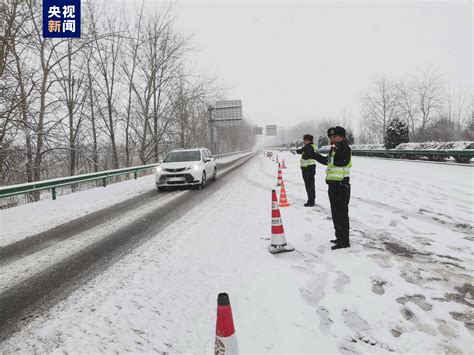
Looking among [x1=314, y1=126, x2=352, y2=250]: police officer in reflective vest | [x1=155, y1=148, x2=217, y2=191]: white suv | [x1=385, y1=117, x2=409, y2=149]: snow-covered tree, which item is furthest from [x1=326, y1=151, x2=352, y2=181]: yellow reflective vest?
[x1=385, y1=117, x2=409, y2=149]: snow-covered tree

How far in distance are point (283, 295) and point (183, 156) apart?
9729 millimetres

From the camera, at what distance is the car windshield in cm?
1209

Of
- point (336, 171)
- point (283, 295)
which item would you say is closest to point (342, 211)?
point (336, 171)

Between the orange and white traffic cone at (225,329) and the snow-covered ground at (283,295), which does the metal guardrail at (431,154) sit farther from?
the orange and white traffic cone at (225,329)

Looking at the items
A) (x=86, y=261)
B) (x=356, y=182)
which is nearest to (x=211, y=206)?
(x=86, y=261)

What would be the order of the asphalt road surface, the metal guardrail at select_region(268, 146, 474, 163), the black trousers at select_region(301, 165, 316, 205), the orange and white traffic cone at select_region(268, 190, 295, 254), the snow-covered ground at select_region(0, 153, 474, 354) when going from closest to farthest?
the snow-covered ground at select_region(0, 153, 474, 354), the asphalt road surface, the orange and white traffic cone at select_region(268, 190, 295, 254), the black trousers at select_region(301, 165, 316, 205), the metal guardrail at select_region(268, 146, 474, 163)

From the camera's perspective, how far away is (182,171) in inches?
438

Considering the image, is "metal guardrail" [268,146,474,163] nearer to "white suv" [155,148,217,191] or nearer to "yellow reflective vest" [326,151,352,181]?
"white suv" [155,148,217,191]

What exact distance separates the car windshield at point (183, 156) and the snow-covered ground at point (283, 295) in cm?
648

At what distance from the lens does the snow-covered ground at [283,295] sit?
2.52m

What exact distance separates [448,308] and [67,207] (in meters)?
9.26

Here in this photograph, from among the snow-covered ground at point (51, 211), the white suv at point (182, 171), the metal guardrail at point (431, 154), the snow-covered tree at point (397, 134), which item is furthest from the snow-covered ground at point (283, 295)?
the snow-covered tree at point (397, 134)

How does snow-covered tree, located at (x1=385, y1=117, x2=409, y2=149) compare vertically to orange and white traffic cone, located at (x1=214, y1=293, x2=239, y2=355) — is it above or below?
above

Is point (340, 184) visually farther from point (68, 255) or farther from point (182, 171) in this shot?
point (182, 171)
